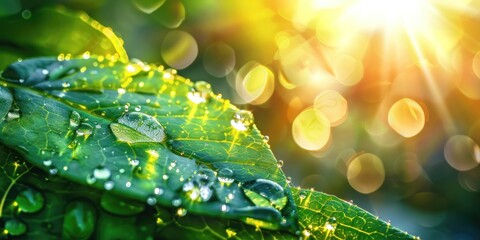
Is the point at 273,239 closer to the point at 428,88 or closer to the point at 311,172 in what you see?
the point at 311,172

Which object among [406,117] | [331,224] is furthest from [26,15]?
[406,117]

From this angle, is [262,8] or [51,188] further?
[262,8]

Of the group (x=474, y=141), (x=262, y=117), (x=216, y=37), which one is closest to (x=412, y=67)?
(x=474, y=141)

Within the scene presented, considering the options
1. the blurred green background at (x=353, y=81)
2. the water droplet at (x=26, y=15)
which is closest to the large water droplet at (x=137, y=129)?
the water droplet at (x=26, y=15)

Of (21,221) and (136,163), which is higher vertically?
(136,163)

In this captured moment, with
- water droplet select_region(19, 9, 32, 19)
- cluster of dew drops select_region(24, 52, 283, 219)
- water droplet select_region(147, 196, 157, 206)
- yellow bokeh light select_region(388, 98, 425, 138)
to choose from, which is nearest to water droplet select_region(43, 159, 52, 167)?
cluster of dew drops select_region(24, 52, 283, 219)

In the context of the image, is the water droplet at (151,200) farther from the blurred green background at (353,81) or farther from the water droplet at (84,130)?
the blurred green background at (353,81)

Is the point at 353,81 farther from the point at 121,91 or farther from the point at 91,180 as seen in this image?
the point at 91,180
